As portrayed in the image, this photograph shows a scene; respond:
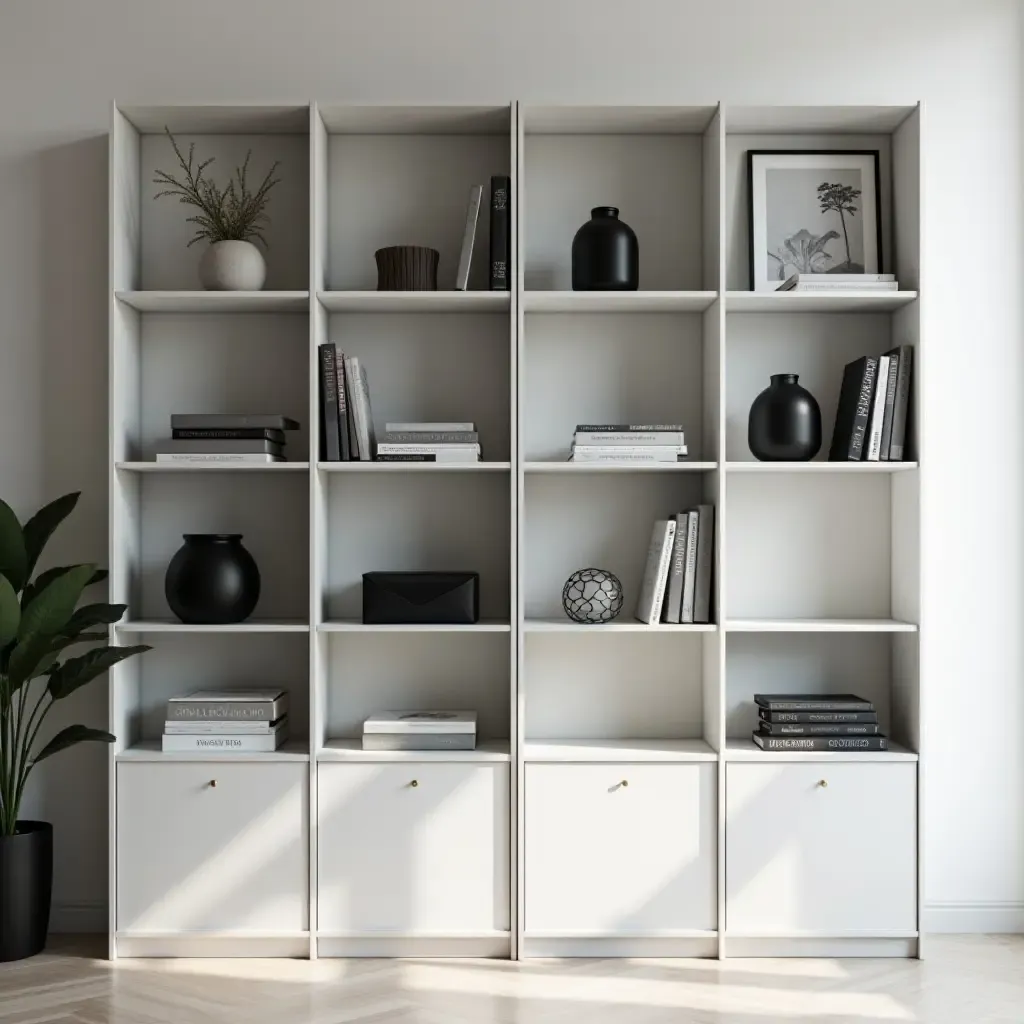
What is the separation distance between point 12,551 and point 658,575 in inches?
70.0

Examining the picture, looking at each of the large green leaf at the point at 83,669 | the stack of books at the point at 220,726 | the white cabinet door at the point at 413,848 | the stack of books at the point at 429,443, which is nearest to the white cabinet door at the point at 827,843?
the white cabinet door at the point at 413,848

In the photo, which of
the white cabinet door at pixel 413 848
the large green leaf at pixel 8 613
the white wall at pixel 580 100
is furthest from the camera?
the white wall at pixel 580 100

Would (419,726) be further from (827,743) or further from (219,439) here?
(827,743)

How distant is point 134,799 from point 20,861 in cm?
34

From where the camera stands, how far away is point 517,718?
3.02 metres

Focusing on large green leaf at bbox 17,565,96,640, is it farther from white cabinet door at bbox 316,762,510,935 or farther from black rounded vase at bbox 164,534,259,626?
white cabinet door at bbox 316,762,510,935

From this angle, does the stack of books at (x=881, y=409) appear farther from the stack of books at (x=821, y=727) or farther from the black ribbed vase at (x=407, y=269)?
the black ribbed vase at (x=407, y=269)

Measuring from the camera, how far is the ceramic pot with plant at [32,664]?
2.88m

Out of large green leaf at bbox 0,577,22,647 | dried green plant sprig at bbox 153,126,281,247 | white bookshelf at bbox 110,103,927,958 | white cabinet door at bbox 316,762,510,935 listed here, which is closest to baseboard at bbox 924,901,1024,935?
white bookshelf at bbox 110,103,927,958

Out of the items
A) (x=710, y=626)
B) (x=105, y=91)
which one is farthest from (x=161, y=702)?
(x=105, y=91)

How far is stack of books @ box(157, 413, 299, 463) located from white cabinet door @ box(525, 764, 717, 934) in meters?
1.17

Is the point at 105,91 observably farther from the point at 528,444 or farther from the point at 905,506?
the point at 905,506

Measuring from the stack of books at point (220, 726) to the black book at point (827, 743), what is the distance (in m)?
1.42

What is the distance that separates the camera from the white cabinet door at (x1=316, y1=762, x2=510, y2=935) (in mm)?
3027
